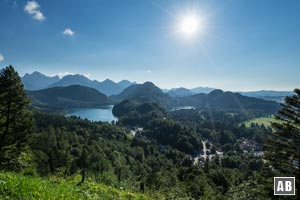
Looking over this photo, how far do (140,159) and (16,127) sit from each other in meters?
116

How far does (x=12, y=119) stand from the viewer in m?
29.4

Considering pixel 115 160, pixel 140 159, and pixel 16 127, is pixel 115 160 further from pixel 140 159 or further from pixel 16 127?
pixel 16 127

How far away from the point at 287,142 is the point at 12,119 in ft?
93.1

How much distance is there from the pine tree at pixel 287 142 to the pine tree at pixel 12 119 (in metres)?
25.8

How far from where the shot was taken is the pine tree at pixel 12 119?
28.0m

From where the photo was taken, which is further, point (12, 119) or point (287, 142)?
point (12, 119)

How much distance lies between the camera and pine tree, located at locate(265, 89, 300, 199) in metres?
13.6

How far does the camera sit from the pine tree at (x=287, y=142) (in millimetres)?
13594

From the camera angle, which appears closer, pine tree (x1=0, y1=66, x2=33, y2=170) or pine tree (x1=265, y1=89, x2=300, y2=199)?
pine tree (x1=265, y1=89, x2=300, y2=199)

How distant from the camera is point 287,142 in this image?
47.0 feet

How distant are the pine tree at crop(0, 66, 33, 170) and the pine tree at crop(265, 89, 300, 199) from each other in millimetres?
25758

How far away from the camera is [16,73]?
29.1 meters

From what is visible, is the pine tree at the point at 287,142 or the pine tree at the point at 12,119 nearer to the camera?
the pine tree at the point at 287,142

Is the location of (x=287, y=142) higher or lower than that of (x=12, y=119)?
lower
